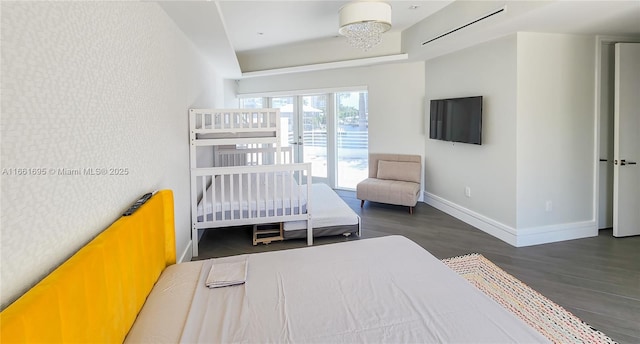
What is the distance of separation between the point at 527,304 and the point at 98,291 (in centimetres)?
257

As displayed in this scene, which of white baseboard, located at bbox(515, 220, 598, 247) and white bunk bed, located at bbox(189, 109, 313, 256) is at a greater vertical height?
white bunk bed, located at bbox(189, 109, 313, 256)

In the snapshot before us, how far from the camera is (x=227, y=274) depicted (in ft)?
6.31

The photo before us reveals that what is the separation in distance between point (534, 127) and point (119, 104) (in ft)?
12.2

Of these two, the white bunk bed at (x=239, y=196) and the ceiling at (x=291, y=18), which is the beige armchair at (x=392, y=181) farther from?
the ceiling at (x=291, y=18)

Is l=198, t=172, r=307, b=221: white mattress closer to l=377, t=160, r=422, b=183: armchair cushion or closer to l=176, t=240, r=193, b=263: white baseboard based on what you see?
l=176, t=240, r=193, b=263: white baseboard

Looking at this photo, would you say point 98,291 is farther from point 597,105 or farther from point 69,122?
point 597,105

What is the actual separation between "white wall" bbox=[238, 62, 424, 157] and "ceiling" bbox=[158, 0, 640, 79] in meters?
0.39

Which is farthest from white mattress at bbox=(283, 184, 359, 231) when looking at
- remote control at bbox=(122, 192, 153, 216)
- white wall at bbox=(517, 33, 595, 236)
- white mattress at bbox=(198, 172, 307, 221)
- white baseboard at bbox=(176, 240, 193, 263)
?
remote control at bbox=(122, 192, 153, 216)

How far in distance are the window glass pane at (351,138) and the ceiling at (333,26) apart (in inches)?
34.5

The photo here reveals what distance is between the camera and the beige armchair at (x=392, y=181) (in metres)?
5.05

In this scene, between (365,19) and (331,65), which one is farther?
(331,65)

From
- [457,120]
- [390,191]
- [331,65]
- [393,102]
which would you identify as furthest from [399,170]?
[331,65]

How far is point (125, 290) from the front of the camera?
1497 mm

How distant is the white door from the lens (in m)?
3.72
